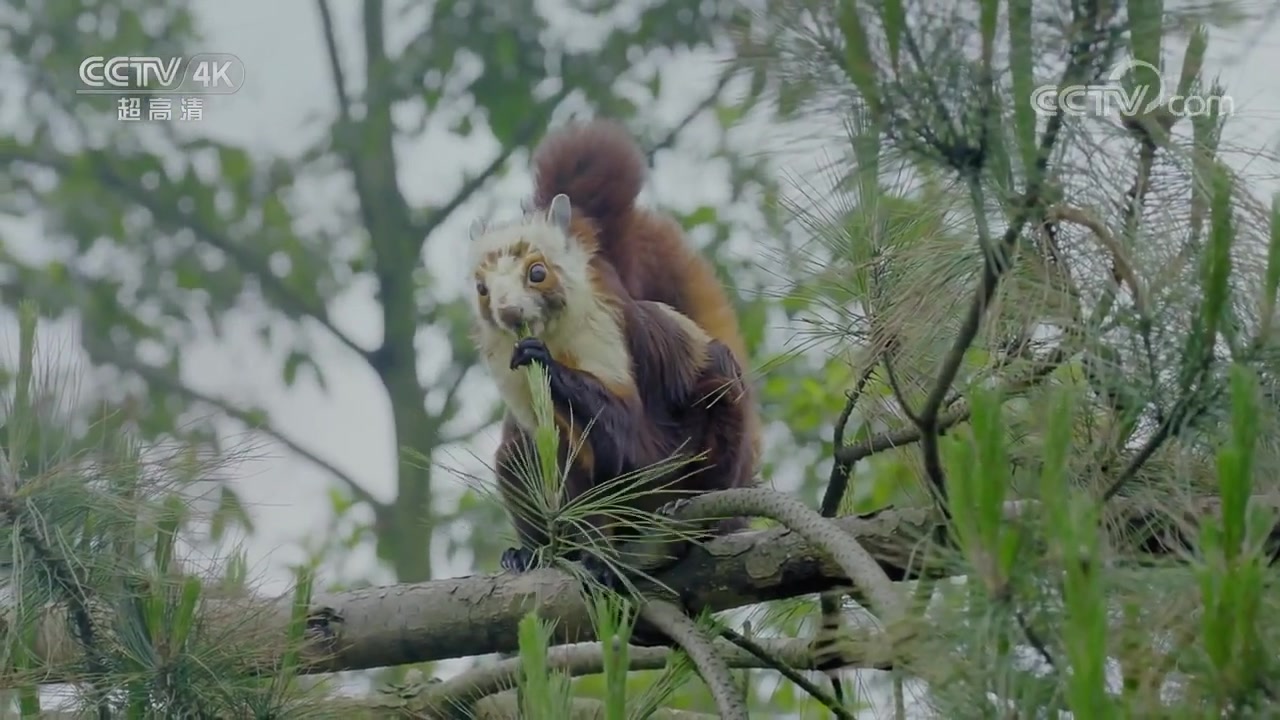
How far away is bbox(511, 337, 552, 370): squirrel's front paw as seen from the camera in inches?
107

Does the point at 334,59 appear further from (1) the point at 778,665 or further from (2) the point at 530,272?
(1) the point at 778,665

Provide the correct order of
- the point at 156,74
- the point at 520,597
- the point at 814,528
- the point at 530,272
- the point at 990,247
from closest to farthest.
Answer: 1. the point at 990,247
2. the point at 814,528
3. the point at 520,597
4. the point at 530,272
5. the point at 156,74

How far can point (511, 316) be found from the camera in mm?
2812

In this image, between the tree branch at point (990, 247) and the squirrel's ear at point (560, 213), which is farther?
the squirrel's ear at point (560, 213)

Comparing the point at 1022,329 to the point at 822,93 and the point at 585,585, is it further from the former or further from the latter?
the point at 585,585

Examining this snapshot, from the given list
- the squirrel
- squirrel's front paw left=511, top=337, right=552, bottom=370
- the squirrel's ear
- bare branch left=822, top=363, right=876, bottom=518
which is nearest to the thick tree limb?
bare branch left=822, top=363, right=876, bottom=518

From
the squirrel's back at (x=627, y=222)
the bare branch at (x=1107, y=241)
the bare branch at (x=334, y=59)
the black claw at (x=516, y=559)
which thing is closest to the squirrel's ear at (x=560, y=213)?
the squirrel's back at (x=627, y=222)

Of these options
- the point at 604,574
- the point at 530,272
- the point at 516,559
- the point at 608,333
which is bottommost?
the point at 516,559

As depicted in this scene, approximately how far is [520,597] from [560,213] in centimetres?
85

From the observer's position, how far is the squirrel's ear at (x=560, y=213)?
296cm

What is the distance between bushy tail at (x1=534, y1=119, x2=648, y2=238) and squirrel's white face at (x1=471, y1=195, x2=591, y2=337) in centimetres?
15

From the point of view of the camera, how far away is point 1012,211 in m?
1.45

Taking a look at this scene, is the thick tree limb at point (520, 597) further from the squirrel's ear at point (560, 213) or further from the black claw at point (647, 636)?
the squirrel's ear at point (560, 213)

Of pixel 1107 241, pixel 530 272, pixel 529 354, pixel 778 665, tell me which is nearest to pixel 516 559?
pixel 529 354
